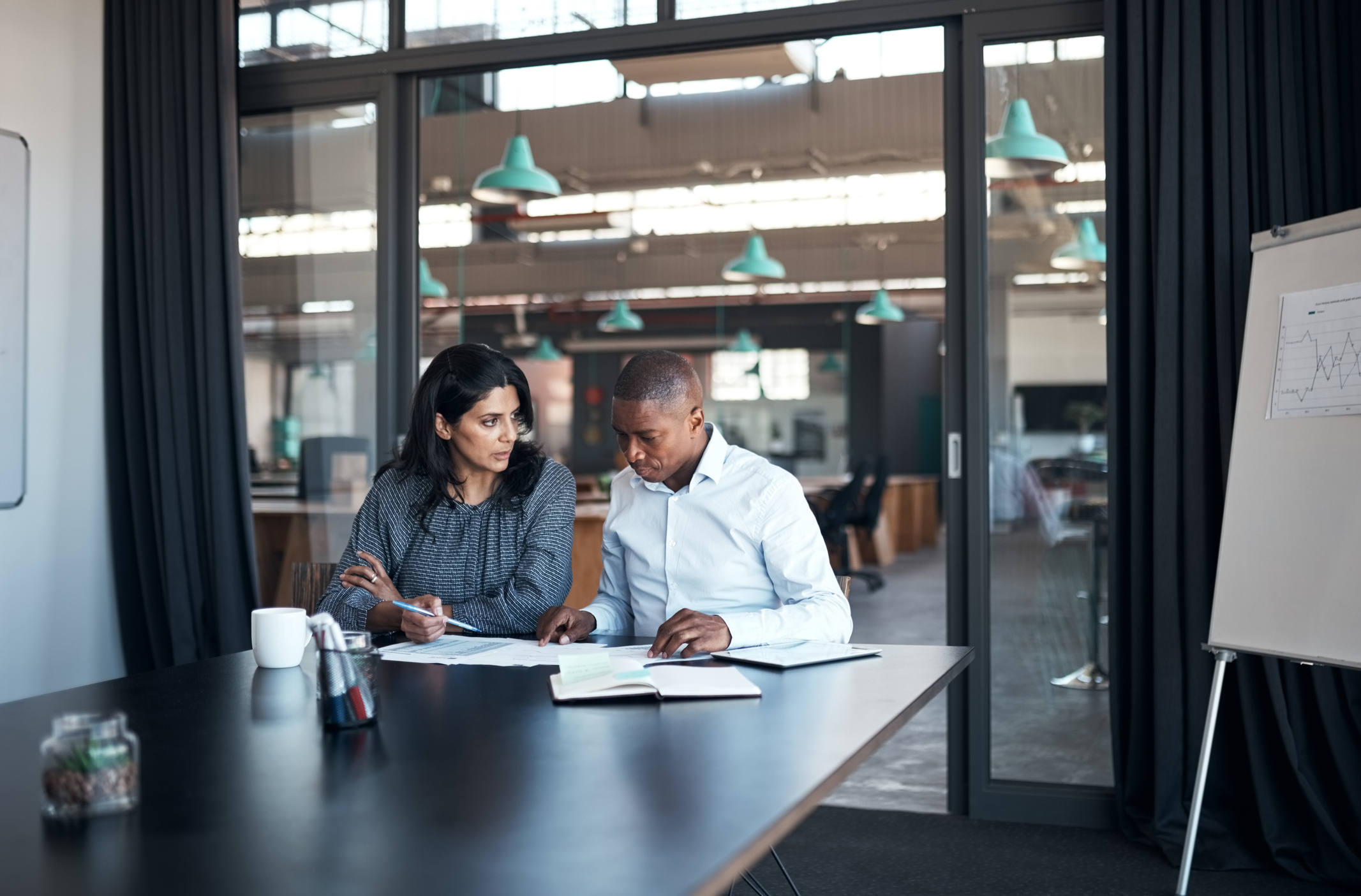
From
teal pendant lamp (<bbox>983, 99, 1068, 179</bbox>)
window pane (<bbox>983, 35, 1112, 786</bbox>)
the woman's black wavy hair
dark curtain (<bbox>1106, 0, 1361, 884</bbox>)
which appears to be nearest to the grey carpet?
dark curtain (<bbox>1106, 0, 1361, 884</bbox>)

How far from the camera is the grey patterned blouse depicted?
2.44 m

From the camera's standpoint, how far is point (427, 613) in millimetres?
2145

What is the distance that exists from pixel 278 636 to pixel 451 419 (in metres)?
0.74

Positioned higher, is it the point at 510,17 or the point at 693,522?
the point at 510,17

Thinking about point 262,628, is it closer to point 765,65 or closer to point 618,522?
point 618,522

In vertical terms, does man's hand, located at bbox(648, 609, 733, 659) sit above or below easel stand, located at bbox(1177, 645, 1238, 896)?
above

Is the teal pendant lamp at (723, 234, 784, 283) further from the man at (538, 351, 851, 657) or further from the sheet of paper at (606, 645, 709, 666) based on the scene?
the sheet of paper at (606, 645, 709, 666)

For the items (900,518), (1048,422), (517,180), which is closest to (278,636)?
(1048,422)

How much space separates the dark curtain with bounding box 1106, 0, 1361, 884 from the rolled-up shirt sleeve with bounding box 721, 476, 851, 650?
133 cm

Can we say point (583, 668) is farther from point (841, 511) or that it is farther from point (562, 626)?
point (841, 511)

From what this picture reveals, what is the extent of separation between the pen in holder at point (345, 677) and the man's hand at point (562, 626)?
58 cm

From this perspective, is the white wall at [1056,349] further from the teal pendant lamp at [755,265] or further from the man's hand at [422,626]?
the teal pendant lamp at [755,265]

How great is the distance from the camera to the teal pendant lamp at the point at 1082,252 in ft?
11.5

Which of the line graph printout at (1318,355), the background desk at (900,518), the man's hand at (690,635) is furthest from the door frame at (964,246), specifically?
the background desk at (900,518)
